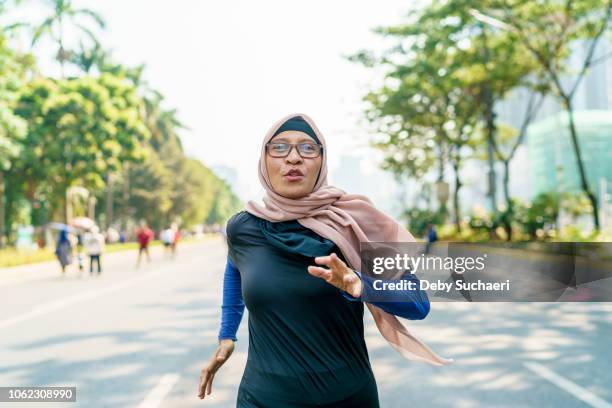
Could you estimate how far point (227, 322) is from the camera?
2.92m

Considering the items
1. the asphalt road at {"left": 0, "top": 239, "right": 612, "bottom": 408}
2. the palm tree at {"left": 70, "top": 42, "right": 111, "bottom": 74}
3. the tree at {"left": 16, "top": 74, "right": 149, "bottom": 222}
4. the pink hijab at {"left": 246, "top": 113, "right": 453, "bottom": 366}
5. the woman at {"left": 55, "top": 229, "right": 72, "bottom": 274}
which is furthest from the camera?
the palm tree at {"left": 70, "top": 42, "right": 111, "bottom": 74}

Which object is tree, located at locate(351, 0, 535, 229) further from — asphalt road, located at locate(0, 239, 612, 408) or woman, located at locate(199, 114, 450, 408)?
woman, located at locate(199, 114, 450, 408)

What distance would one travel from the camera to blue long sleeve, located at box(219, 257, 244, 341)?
2.87 meters

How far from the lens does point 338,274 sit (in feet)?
6.84

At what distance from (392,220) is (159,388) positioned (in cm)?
449

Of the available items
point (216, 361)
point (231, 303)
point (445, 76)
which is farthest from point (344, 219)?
point (445, 76)

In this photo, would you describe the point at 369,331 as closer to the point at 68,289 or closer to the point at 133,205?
the point at 68,289

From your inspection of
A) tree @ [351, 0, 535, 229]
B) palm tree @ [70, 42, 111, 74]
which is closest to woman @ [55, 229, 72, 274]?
tree @ [351, 0, 535, 229]

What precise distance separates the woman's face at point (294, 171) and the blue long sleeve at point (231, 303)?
1.71 ft

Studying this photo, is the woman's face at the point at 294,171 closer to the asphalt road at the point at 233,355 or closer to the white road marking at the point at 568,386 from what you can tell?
the asphalt road at the point at 233,355

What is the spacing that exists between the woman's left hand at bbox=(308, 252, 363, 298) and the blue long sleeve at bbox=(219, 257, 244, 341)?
821 millimetres

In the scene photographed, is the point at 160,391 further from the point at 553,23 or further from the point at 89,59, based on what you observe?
the point at 89,59

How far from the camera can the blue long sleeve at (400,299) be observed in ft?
7.20

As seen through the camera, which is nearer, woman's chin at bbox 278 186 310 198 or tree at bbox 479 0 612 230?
woman's chin at bbox 278 186 310 198
